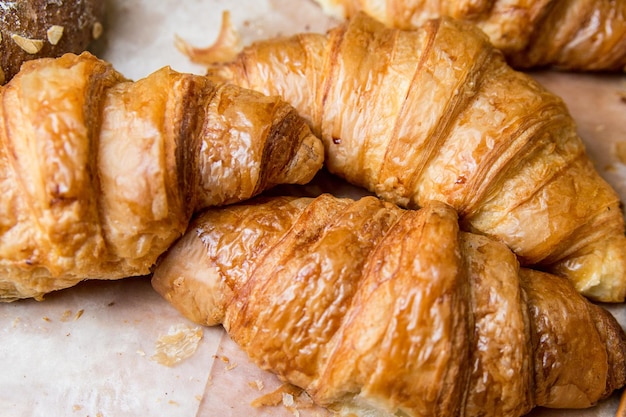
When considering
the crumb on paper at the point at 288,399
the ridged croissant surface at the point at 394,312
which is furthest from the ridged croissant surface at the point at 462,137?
the crumb on paper at the point at 288,399

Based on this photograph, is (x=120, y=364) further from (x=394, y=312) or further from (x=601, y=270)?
(x=601, y=270)

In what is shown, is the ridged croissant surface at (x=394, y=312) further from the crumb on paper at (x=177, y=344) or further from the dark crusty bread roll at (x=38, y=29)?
the dark crusty bread roll at (x=38, y=29)

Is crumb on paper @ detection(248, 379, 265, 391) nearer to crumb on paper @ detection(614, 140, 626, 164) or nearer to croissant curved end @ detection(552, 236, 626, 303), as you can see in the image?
croissant curved end @ detection(552, 236, 626, 303)

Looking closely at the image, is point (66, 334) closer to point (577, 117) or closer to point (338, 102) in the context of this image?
point (338, 102)

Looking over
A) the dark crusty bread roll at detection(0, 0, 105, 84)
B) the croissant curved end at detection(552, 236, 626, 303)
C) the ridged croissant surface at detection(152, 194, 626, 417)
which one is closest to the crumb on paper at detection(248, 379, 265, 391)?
the ridged croissant surface at detection(152, 194, 626, 417)

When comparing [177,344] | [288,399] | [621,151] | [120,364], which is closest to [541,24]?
[621,151]

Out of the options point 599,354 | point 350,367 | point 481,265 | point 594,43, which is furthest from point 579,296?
point 594,43
